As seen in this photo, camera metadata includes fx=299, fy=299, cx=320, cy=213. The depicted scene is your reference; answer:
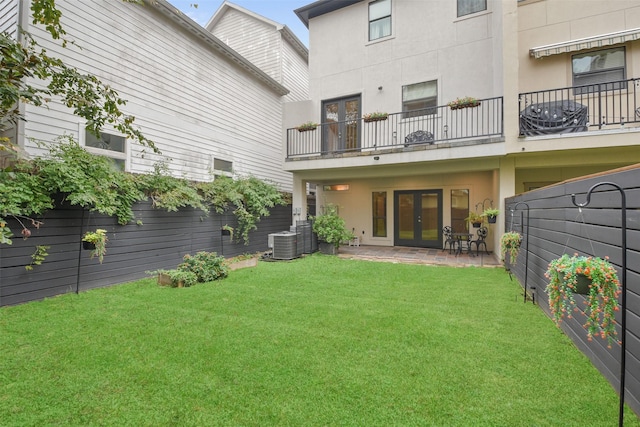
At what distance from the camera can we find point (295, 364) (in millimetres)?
2516

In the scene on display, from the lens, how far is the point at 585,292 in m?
1.92

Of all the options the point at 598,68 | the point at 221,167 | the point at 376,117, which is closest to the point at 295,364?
the point at 376,117

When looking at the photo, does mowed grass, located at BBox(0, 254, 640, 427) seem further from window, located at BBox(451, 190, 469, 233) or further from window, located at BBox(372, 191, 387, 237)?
window, located at BBox(372, 191, 387, 237)

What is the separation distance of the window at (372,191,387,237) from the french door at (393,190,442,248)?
1.21 ft

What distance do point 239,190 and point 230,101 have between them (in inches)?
139

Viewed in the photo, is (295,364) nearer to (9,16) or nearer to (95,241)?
(95,241)

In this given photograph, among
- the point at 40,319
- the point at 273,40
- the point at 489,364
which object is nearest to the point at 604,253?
the point at 489,364

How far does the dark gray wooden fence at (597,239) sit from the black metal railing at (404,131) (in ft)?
12.6

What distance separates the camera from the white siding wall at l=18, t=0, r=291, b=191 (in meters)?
6.12

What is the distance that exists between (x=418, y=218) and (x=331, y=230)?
10.7 feet

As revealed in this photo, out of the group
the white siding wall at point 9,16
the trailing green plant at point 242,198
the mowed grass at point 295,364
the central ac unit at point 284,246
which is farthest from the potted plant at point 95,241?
the white siding wall at point 9,16

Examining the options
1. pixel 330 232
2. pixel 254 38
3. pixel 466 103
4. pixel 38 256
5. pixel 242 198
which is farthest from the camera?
pixel 254 38

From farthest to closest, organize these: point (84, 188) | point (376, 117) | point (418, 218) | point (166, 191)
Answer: point (418, 218)
point (376, 117)
point (166, 191)
point (84, 188)

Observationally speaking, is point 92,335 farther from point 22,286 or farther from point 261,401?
point 261,401
